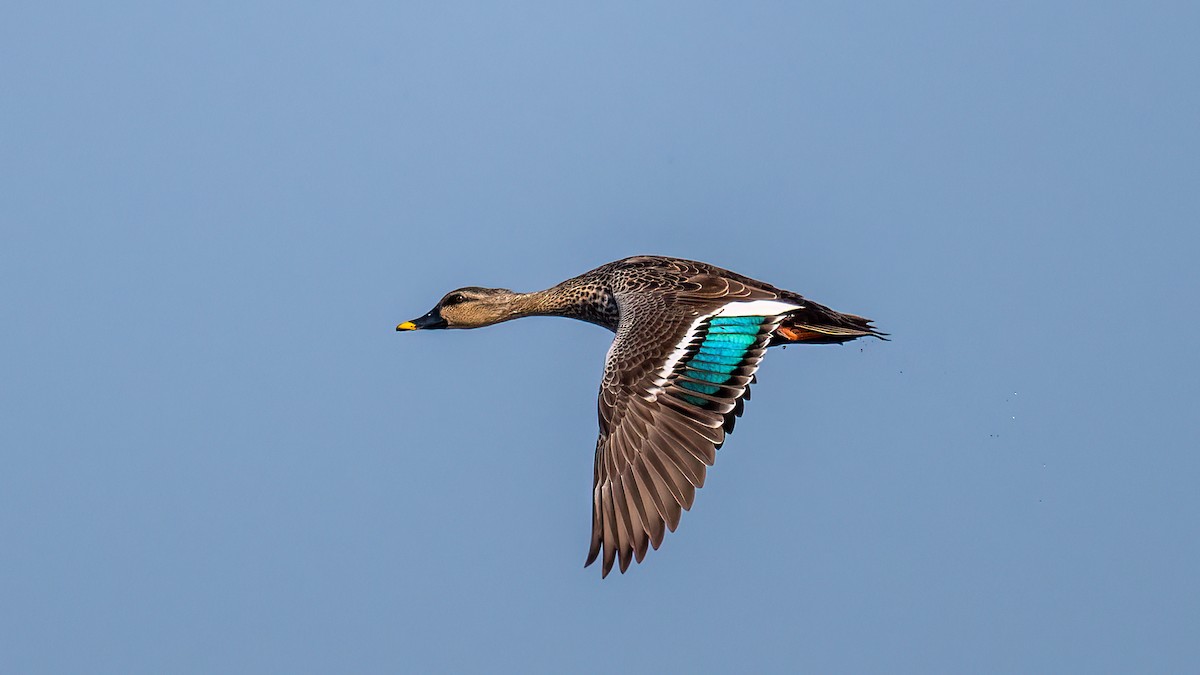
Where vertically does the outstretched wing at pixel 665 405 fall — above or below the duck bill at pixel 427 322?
below

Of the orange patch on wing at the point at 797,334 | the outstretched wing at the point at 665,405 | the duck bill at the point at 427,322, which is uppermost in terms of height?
the orange patch on wing at the point at 797,334

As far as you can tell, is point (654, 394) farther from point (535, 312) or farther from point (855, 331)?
point (535, 312)

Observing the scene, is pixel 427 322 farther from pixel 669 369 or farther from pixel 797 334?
pixel 669 369

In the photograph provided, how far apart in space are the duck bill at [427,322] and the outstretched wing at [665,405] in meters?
3.91

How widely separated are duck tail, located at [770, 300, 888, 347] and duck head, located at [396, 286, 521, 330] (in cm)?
380

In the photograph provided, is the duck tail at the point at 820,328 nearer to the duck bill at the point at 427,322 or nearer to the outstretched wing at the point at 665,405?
the outstretched wing at the point at 665,405

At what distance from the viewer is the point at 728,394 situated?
13.8 m

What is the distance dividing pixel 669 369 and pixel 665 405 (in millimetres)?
433

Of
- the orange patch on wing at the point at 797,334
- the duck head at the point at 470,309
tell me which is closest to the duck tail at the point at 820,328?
the orange patch on wing at the point at 797,334

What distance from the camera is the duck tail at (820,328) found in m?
15.8

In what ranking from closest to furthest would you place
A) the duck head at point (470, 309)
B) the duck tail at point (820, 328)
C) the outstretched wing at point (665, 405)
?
the outstretched wing at point (665, 405), the duck tail at point (820, 328), the duck head at point (470, 309)

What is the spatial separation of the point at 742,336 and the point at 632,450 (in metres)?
1.66

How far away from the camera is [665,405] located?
13.9 meters

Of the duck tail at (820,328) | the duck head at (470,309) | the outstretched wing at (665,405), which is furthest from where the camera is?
the duck head at (470,309)
